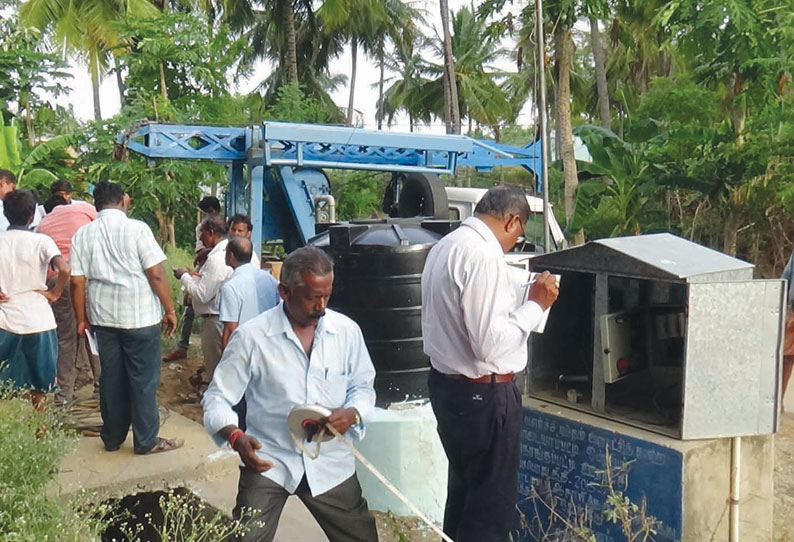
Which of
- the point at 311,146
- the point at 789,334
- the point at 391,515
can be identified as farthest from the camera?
the point at 311,146

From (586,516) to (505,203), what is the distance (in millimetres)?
1460

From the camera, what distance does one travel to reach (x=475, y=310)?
3195mm

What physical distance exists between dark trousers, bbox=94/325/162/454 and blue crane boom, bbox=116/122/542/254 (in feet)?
12.4

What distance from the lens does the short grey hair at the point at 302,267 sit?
2908 millimetres

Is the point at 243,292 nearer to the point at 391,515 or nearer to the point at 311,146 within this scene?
the point at 391,515

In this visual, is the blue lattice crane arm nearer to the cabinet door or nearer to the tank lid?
the tank lid

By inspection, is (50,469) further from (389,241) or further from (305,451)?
(389,241)

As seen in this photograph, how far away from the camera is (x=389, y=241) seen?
5.53 m

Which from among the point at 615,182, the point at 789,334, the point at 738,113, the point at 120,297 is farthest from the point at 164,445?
the point at 738,113

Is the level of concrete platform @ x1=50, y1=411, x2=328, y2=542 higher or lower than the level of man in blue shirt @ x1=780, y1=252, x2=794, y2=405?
lower

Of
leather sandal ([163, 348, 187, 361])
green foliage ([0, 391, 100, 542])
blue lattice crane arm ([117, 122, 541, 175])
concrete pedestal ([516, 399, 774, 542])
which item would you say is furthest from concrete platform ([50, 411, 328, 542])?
blue lattice crane arm ([117, 122, 541, 175])

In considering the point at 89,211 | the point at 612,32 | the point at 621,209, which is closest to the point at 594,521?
the point at 89,211

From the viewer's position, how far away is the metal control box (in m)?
3.38

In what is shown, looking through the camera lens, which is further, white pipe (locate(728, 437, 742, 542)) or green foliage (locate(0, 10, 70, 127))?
green foliage (locate(0, 10, 70, 127))
